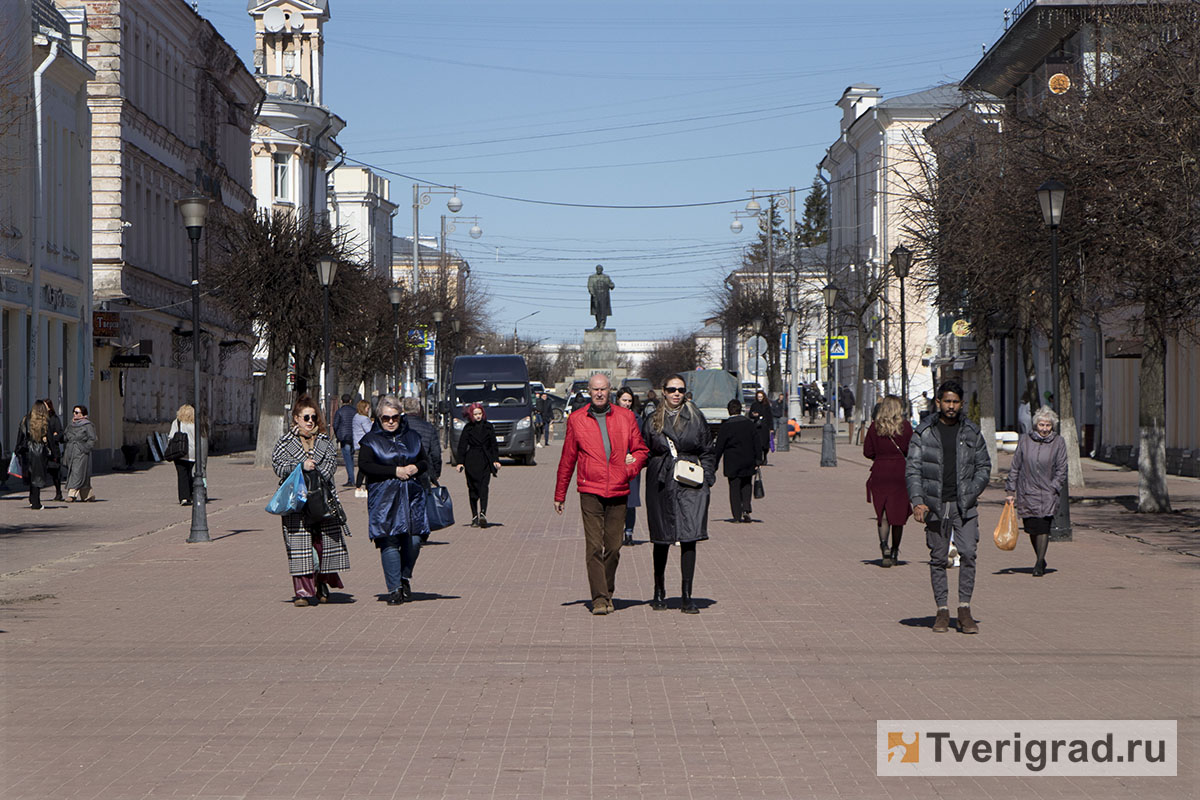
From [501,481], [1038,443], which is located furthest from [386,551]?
[501,481]

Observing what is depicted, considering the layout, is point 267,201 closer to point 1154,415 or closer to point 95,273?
point 95,273

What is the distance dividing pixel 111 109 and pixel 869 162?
48771 mm

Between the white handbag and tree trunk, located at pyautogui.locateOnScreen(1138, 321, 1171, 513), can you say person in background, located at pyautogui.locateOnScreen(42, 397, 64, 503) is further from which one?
the white handbag

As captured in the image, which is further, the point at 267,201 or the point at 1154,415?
the point at 267,201

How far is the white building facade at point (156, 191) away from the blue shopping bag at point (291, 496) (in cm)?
2508

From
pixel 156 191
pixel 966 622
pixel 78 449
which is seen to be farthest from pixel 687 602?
pixel 156 191

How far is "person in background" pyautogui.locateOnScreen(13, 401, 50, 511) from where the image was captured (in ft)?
86.6

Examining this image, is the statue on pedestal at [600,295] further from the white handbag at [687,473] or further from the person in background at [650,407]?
the white handbag at [687,473]

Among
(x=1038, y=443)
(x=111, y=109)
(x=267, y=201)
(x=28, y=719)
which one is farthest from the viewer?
(x=267, y=201)

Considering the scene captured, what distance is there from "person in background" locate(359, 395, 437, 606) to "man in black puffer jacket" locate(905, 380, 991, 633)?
4097 millimetres

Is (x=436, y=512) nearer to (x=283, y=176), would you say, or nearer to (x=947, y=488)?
(x=947, y=488)

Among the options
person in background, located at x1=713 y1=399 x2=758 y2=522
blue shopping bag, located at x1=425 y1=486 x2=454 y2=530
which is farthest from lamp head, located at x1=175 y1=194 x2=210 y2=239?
blue shopping bag, located at x1=425 y1=486 x2=454 y2=530

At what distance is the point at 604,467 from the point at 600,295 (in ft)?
233

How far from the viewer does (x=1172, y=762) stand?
24.1 feet
